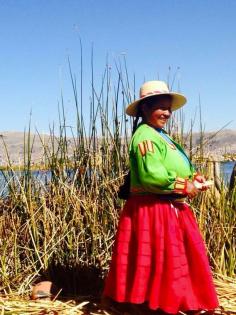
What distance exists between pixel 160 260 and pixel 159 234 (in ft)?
0.50

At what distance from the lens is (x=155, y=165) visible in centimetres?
289

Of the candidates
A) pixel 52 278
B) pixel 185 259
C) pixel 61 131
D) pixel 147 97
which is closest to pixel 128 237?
pixel 185 259

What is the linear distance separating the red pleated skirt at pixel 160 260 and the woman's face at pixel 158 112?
44 cm

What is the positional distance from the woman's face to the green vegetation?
40.9 inches

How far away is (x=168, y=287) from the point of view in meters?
3.00

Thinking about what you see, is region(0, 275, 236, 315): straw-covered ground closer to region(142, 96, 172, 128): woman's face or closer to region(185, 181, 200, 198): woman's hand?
region(185, 181, 200, 198): woman's hand

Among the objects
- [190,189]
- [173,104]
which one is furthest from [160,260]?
[173,104]

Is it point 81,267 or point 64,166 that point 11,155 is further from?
point 81,267

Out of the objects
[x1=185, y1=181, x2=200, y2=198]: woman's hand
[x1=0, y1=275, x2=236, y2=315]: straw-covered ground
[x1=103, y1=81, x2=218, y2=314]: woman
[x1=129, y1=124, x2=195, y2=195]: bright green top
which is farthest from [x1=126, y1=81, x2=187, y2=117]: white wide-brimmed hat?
[x1=0, y1=275, x2=236, y2=315]: straw-covered ground

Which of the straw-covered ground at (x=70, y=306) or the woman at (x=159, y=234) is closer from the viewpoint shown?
the woman at (x=159, y=234)

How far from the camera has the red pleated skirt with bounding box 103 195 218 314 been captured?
9.93 feet

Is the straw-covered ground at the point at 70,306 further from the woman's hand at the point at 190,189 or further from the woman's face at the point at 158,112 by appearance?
the woman's face at the point at 158,112

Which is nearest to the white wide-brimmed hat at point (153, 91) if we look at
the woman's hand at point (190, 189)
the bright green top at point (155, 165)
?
the bright green top at point (155, 165)

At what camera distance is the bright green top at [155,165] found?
2.88m
